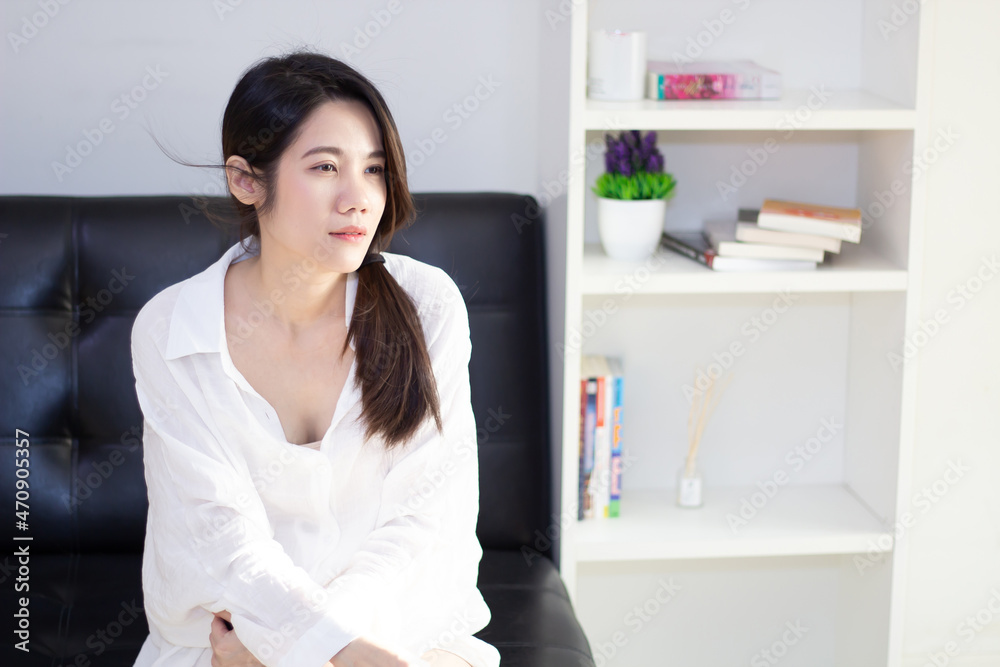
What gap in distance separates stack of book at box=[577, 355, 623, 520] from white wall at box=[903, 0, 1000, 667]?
56 centimetres

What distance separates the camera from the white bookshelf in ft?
5.41

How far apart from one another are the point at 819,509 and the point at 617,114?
0.85m

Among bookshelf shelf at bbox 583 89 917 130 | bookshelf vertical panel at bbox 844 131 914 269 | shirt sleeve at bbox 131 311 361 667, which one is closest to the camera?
shirt sleeve at bbox 131 311 361 667

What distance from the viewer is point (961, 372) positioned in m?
1.82

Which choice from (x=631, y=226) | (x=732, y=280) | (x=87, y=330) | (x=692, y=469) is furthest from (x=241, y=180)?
(x=692, y=469)

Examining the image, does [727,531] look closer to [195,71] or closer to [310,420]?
[310,420]

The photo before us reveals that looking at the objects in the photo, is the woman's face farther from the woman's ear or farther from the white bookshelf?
the white bookshelf

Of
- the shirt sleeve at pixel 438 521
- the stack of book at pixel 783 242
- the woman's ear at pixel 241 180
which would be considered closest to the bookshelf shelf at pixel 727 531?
the shirt sleeve at pixel 438 521

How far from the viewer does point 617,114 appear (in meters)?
1.58

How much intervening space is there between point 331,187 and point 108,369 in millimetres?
658

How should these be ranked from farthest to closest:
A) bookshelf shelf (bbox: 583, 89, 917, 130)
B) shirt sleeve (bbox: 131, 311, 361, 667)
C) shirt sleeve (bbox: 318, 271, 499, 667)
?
bookshelf shelf (bbox: 583, 89, 917, 130) < shirt sleeve (bbox: 318, 271, 499, 667) < shirt sleeve (bbox: 131, 311, 361, 667)

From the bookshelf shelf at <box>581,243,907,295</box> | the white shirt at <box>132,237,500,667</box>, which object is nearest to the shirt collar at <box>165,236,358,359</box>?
the white shirt at <box>132,237,500,667</box>

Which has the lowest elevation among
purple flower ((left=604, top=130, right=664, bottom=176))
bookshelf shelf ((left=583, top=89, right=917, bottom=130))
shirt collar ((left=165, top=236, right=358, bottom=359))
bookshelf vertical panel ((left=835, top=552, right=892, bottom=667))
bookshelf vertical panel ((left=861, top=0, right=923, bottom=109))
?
bookshelf vertical panel ((left=835, top=552, right=892, bottom=667))

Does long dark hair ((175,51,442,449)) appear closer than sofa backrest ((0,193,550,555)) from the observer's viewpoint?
Yes
